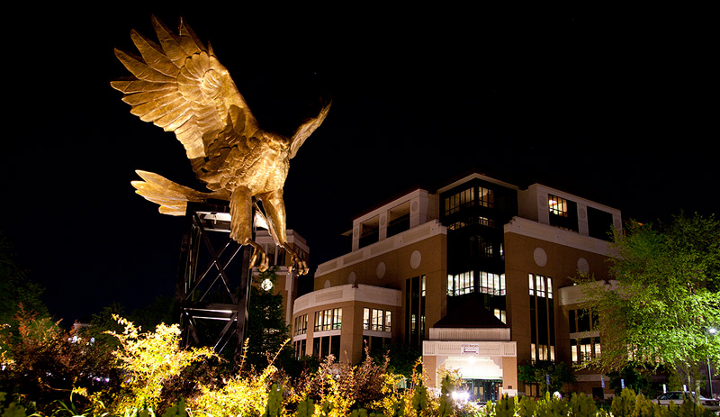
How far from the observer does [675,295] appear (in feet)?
73.3

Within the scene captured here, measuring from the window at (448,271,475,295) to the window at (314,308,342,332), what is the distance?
1121cm

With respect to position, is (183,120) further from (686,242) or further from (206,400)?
(686,242)

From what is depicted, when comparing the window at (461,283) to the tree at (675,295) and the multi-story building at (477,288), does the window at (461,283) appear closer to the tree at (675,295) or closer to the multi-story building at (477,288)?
the multi-story building at (477,288)

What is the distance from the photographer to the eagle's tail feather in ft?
36.3

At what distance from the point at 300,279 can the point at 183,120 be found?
6326 cm

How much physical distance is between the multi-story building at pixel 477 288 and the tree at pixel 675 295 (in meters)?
15.8

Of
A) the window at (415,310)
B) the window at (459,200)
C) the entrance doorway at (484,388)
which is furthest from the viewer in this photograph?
the window at (459,200)

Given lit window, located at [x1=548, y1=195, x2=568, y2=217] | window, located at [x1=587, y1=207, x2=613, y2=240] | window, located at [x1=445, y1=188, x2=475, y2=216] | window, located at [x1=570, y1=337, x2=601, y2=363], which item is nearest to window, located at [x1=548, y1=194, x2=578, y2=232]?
lit window, located at [x1=548, y1=195, x2=568, y2=217]

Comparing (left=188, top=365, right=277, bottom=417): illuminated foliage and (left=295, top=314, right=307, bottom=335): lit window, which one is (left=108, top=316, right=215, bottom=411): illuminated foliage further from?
(left=295, top=314, right=307, bottom=335): lit window

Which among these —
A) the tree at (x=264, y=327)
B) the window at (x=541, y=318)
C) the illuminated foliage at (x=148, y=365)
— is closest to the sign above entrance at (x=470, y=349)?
the window at (x=541, y=318)

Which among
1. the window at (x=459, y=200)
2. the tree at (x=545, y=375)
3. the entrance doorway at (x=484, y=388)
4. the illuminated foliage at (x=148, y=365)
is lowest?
the entrance doorway at (x=484, y=388)

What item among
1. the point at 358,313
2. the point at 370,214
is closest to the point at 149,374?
the point at 358,313

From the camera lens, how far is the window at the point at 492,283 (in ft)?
149

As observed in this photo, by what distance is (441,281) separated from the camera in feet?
151
